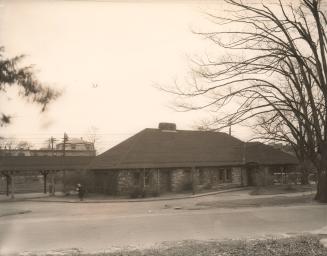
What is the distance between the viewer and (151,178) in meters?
38.9

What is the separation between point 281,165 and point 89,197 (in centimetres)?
2122

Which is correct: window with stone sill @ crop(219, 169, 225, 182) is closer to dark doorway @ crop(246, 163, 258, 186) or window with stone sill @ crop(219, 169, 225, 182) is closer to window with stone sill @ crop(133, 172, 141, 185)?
dark doorway @ crop(246, 163, 258, 186)

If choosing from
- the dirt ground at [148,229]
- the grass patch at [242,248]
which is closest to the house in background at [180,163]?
the dirt ground at [148,229]

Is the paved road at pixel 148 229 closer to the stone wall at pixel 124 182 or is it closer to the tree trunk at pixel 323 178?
the tree trunk at pixel 323 178

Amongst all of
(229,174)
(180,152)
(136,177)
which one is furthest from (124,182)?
(229,174)

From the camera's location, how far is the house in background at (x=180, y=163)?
1515 inches

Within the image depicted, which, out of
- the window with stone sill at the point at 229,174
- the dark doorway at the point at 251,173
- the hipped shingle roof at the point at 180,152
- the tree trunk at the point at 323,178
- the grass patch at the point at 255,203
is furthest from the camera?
the dark doorway at the point at 251,173

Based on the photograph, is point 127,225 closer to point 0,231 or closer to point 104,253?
point 0,231

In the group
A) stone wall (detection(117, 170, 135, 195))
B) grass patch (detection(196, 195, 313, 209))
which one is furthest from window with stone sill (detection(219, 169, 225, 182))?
grass patch (detection(196, 195, 313, 209))

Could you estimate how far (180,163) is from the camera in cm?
4075

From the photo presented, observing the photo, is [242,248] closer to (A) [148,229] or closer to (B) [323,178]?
(A) [148,229]

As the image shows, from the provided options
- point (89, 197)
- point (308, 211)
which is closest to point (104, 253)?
point (308, 211)

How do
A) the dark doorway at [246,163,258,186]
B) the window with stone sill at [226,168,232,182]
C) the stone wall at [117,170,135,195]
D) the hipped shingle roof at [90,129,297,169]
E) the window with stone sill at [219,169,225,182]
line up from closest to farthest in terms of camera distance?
the stone wall at [117,170,135,195] < the hipped shingle roof at [90,129,297,169] < the window with stone sill at [219,169,225,182] < the window with stone sill at [226,168,232,182] < the dark doorway at [246,163,258,186]

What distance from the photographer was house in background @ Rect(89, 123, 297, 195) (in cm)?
3847
